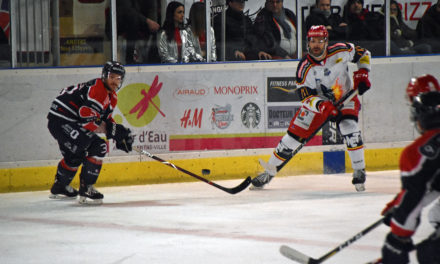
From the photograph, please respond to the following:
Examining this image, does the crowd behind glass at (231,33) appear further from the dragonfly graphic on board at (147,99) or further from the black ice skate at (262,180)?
the black ice skate at (262,180)

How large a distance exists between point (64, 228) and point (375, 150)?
3224 millimetres

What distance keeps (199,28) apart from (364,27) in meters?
1.51

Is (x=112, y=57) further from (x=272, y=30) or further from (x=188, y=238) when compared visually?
(x=188, y=238)

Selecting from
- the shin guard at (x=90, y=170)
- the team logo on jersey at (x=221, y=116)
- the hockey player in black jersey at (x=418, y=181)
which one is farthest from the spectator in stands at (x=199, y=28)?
the hockey player in black jersey at (x=418, y=181)

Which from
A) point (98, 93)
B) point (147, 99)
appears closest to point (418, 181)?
point (98, 93)

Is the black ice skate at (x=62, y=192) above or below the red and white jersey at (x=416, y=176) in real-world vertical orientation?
below

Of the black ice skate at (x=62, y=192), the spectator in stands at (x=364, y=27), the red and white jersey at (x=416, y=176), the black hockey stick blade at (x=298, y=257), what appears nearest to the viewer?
the red and white jersey at (x=416, y=176)

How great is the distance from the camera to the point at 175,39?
21.1ft

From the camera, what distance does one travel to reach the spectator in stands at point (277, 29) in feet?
21.7

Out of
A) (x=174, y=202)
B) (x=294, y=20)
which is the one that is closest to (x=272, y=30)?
(x=294, y=20)

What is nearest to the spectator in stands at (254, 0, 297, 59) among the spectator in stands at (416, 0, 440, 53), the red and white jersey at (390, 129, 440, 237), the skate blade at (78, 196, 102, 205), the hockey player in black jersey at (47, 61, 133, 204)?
the spectator in stands at (416, 0, 440, 53)

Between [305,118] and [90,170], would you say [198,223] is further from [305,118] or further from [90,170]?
[305,118]

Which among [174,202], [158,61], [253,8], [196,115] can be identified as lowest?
[174,202]

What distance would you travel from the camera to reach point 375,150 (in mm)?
6773
